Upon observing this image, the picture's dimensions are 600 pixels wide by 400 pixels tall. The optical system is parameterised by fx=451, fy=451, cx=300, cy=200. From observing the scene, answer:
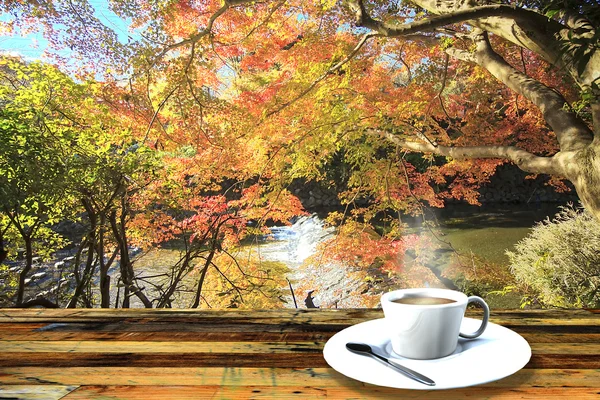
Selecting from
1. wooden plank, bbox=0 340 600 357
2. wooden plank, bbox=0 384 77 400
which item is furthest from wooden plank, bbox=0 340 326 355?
wooden plank, bbox=0 384 77 400

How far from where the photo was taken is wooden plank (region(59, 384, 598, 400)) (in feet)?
1.35

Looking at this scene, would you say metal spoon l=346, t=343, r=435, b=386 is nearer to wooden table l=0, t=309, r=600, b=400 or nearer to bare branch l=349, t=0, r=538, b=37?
wooden table l=0, t=309, r=600, b=400

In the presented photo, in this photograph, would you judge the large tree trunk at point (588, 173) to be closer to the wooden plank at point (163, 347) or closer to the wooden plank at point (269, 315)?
the wooden plank at point (269, 315)

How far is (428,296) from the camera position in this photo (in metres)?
0.57

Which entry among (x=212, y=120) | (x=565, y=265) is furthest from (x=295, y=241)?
(x=565, y=265)

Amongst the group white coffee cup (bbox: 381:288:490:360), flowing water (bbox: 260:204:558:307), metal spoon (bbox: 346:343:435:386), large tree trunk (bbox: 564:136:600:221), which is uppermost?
large tree trunk (bbox: 564:136:600:221)

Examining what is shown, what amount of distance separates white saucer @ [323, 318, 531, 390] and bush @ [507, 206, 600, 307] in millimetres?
2869

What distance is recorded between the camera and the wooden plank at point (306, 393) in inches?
16.2

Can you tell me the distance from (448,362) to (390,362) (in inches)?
2.5

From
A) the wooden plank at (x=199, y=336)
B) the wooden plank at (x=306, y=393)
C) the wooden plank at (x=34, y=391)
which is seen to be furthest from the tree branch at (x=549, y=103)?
the wooden plank at (x=34, y=391)

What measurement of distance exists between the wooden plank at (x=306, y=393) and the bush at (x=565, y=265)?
2.93 meters

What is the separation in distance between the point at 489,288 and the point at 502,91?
2091 millimetres

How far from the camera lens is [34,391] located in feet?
1.47

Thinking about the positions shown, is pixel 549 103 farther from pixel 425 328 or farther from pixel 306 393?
Result: pixel 306 393
